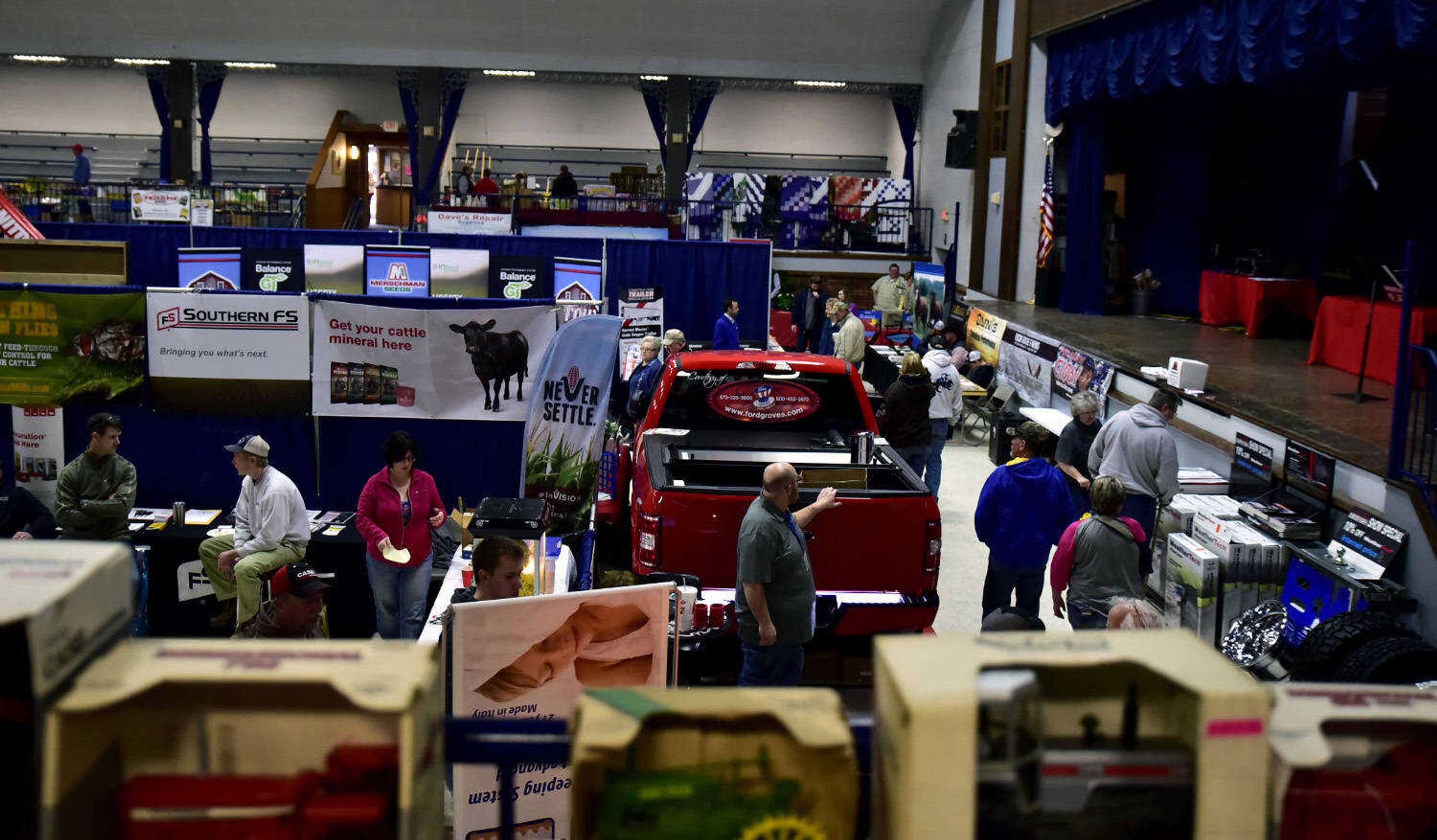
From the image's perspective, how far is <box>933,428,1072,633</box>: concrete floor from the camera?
29.2 feet

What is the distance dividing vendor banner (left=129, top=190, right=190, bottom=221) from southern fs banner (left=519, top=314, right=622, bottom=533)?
15.6 meters

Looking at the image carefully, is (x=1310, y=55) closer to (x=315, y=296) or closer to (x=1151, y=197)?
(x=1151, y=197)

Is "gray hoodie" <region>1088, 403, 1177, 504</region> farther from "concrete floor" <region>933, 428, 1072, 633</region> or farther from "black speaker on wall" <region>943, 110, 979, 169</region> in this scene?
"black speaker on wall" <region>943, 110, 979, 169</region>

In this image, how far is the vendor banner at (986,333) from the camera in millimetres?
17281

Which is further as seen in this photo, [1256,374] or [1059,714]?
[1256,374]

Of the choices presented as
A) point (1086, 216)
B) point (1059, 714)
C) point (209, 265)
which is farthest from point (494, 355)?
point (1086, 216)

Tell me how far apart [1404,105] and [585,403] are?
45.3ft

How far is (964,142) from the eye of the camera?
23719mm

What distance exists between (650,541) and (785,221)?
70.9ft

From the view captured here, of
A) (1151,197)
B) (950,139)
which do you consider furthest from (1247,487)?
(950,139)

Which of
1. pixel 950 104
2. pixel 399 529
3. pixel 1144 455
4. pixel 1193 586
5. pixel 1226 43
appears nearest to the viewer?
pixel 399 529

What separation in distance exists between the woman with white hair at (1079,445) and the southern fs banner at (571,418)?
12.0 feet

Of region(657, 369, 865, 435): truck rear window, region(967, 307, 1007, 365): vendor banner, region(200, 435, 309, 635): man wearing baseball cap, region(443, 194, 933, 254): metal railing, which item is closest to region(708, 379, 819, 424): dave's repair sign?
region(657, 369, 865, 435): truck rear window

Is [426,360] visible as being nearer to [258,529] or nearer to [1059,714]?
[258,529]
